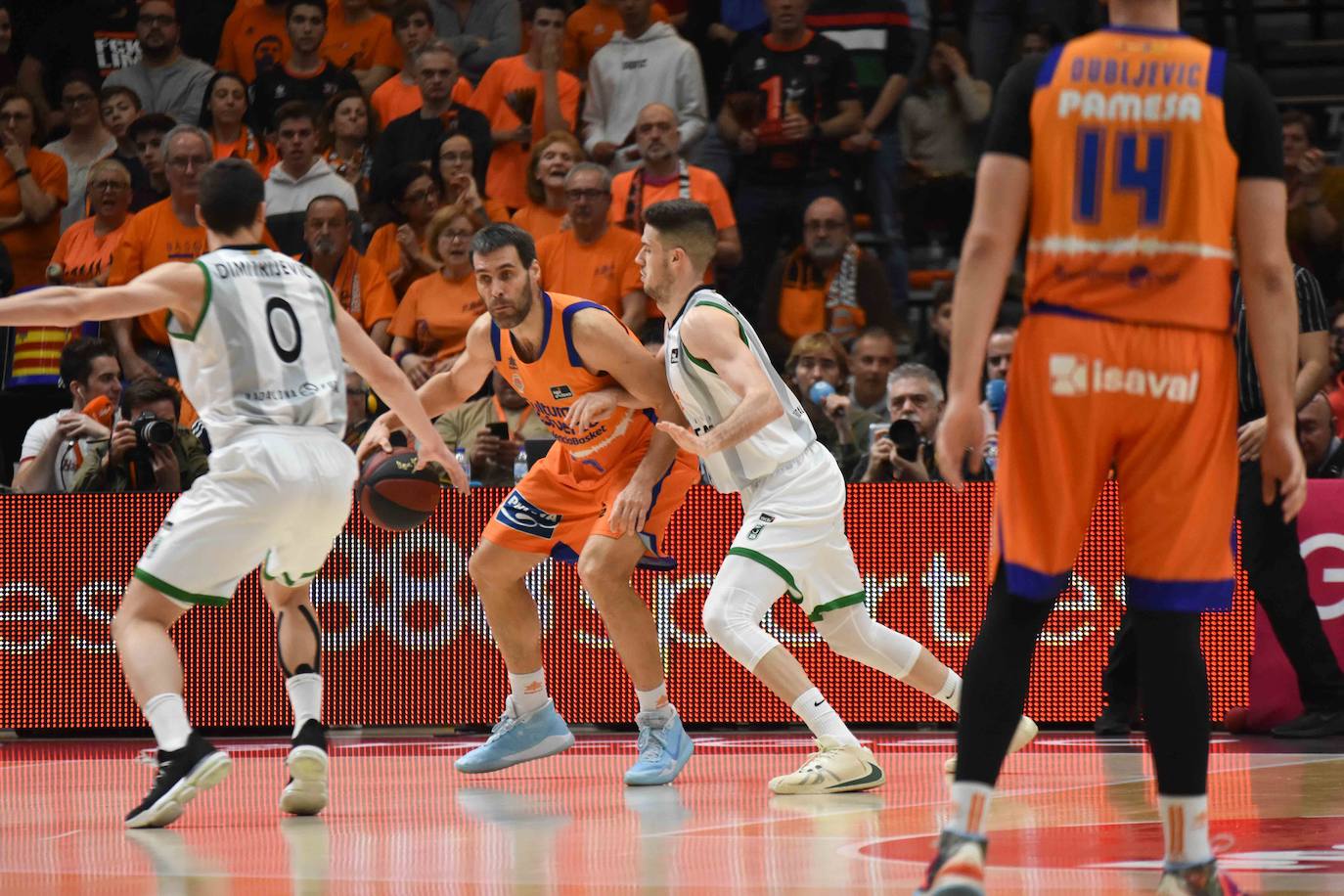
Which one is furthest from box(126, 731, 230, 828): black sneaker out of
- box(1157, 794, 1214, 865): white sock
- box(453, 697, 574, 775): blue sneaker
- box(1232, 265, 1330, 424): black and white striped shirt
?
box(1232, 265, 1330, 424): black and white striped shirt

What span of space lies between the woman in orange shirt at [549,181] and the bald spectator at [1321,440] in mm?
4777

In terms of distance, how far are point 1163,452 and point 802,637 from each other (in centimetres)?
471

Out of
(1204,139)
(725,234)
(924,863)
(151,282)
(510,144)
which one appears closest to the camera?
(1204,139)

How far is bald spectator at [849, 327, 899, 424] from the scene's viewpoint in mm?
10438

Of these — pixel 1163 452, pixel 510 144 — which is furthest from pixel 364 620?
pixel 1163 452

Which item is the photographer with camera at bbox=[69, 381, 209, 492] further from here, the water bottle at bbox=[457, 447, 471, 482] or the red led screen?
the water bottle at bbox=[457, 447, 471, 482]

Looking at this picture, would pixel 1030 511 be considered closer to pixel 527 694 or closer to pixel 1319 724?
pixel 527 694

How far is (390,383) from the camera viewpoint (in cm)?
601

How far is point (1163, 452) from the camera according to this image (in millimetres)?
3912

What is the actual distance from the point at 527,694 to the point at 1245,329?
341 cm

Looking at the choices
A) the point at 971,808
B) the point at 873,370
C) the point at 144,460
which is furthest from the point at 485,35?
the point at 971,808

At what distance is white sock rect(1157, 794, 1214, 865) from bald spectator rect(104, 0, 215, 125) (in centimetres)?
1082

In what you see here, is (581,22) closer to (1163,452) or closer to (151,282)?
(151,282)

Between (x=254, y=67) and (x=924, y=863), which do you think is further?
(x=254, y=67)
